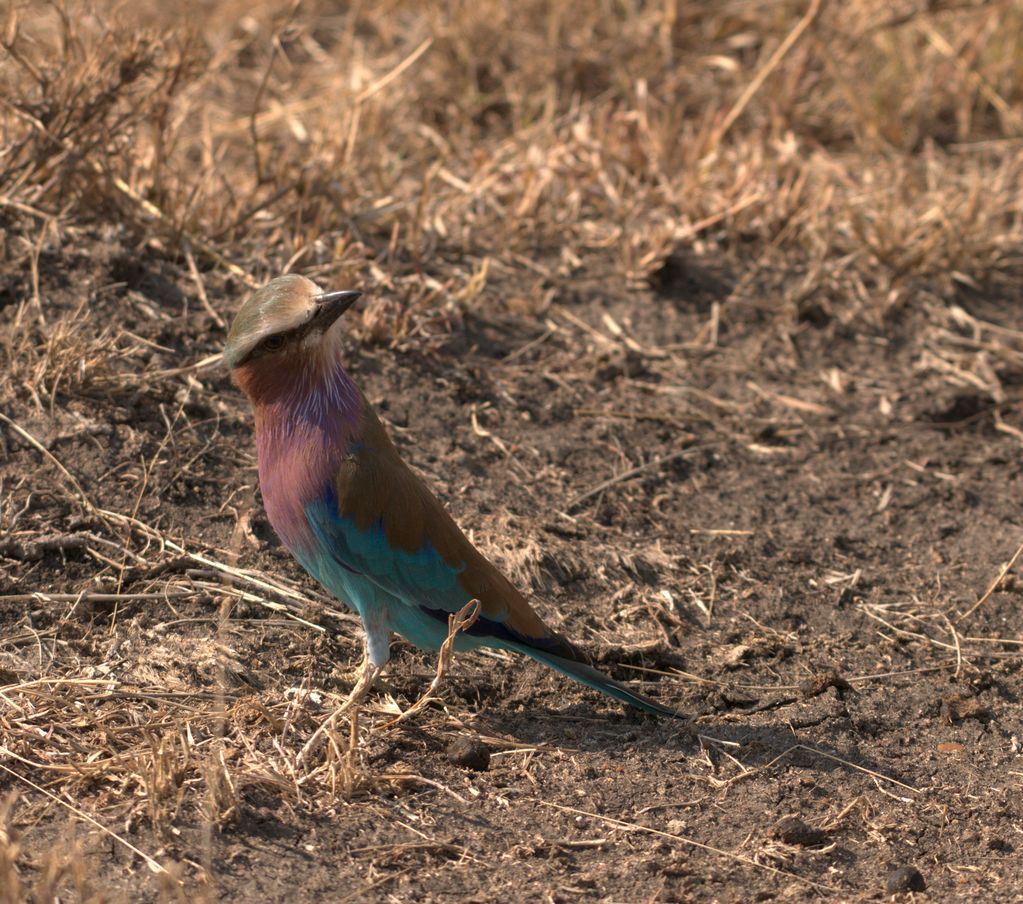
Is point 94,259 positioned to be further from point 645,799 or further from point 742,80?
point 742,80

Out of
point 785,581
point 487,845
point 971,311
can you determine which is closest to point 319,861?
point 487,845

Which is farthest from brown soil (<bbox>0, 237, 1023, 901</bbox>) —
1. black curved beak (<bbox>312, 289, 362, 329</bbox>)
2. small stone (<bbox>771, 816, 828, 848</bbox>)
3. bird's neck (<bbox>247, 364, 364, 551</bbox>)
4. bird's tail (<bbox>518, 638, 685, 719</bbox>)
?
black curved beak (<bbox>312, 289, 362, 329</bbox>)

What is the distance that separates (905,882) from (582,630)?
1303 mm

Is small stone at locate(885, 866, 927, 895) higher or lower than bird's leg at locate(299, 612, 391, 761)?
lower

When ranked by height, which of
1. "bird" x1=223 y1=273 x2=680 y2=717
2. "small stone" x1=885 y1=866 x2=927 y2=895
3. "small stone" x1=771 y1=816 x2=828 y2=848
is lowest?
"small stone" x1=885 y1=866 x2=927 y2=895

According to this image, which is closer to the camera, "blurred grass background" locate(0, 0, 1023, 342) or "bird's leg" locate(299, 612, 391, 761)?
"bird's leg" locate(299, 612, 391, 761)

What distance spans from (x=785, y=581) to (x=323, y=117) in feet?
10.4

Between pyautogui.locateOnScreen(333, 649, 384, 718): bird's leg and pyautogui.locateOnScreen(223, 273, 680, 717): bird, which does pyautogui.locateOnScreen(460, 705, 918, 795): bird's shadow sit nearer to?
pyautogui.locateOnScreen(223, 273, 680, 717): bird

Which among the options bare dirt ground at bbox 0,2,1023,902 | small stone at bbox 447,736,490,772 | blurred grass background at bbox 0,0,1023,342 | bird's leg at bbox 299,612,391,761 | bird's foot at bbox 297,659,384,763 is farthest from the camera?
blurred grass background at bbox 0,0,1023,342

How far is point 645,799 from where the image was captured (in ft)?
11.9

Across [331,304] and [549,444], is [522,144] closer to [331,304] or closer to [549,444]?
[549,444]

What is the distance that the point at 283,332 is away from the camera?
3.64 m

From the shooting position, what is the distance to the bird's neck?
3.69 meters

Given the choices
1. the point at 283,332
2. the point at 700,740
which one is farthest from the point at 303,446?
the point at 700,740
